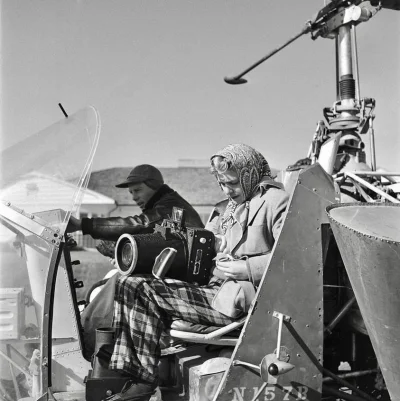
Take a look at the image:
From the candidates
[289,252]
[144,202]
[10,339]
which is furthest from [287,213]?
[144,202]

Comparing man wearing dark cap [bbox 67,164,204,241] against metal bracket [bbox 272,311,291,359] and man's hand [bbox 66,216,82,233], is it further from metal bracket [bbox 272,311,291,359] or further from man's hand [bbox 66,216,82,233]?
metal bracket [bbox 272,311,291,359]

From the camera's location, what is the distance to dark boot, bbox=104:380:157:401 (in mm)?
2508

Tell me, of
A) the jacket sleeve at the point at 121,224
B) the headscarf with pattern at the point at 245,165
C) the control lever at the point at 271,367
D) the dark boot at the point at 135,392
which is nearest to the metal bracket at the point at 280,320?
the control lever at the point at 271,367

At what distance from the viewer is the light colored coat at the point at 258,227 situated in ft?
8.64

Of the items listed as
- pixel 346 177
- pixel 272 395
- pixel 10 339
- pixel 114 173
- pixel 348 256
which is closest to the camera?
pixel 348 256

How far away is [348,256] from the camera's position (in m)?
1.99

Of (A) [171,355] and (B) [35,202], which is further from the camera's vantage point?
(A) [171,355]

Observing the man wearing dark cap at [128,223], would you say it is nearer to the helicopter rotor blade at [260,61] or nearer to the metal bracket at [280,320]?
the metal bracket at [280,320]

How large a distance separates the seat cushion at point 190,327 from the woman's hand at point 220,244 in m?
0.44

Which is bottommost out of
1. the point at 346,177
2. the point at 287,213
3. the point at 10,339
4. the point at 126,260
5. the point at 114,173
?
the point at 10,339

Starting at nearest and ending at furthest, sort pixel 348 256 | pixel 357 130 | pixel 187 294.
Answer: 1. pixel 348 256
2. pixel 187 294
3. pixel 357 130

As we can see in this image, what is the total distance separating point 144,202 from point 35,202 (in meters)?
1.76

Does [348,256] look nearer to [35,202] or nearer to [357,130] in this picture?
[35,202]

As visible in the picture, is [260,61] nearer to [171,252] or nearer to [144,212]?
[144,212]
